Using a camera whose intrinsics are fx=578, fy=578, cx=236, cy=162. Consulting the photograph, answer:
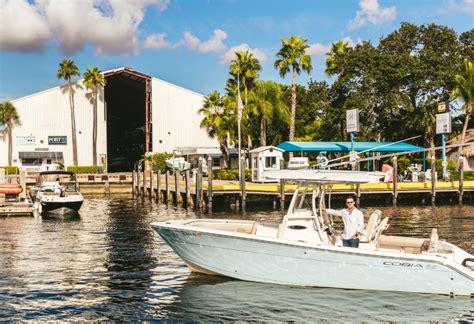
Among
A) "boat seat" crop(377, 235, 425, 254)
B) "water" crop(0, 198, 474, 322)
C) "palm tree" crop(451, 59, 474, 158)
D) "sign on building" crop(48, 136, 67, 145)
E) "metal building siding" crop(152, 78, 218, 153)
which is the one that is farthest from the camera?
"metal building siding" crop(152, 78, 218, 153)

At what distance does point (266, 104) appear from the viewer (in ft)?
181

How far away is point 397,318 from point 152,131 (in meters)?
54.3

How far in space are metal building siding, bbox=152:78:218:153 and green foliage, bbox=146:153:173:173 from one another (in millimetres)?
3970

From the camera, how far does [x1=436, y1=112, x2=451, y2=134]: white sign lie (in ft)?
149

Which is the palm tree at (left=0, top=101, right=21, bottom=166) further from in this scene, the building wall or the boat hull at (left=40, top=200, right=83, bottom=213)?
the boat hull at (left=40, top=200, right=83, bottom=213)

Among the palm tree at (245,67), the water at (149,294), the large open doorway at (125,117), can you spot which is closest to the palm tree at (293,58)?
the palm tree at (245,67)

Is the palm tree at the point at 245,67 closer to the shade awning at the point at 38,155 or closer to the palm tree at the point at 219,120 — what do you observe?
the palm tree at the point at 219,120

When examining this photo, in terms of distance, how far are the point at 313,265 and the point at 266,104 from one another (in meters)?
42.3

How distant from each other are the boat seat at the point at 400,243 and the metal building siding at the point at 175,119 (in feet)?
166

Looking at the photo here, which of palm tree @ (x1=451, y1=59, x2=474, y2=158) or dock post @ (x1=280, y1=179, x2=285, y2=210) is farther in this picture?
palm tree @ (x1=451, y1=59, x2=474, y2=158)

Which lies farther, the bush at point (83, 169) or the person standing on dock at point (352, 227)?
the bush at point (83, 169)

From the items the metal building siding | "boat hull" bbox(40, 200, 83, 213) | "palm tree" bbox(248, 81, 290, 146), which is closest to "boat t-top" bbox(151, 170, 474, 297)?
"boat hull" bbox(40, 200, 83, 213)

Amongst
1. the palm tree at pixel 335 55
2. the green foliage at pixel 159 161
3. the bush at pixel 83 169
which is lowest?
the bush at pixel 83 169

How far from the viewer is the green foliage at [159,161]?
59.7 metres
